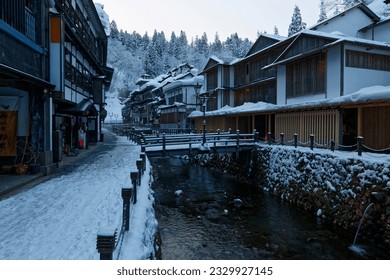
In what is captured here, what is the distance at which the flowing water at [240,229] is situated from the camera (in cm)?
934

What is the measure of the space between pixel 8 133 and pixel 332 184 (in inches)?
629

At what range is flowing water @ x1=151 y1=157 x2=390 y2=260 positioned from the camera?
934cm

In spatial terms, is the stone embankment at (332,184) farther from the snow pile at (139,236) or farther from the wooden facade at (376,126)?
the snow pile at (139,236)

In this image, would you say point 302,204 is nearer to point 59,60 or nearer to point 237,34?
point 59,60

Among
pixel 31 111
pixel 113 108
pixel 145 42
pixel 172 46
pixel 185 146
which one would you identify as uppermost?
pixel 145 42

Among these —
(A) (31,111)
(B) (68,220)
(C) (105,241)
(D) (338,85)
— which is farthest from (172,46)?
(C) (105,241)

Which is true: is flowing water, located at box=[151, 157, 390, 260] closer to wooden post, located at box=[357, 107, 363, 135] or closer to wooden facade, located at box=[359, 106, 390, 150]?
wooden post, located at box=[357, 107, 363, 135]

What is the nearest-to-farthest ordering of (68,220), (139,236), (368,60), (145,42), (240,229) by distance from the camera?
(139,236) → (68,220) → (240,229) → (368,60) → (145,42)

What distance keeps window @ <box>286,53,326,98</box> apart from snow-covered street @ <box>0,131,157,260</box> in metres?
15.1

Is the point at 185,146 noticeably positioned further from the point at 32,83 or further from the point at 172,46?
the point at 172,46

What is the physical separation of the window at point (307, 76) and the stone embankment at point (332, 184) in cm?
541

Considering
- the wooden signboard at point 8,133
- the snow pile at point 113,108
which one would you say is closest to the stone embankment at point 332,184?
the wooden signboard at point 8,133

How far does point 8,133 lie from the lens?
12.2 meters

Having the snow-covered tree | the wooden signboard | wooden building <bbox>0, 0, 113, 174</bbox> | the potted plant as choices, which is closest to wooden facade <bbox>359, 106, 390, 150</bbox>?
Answer: wooden building <bbox>0, 0, 113, 174</bbox>
